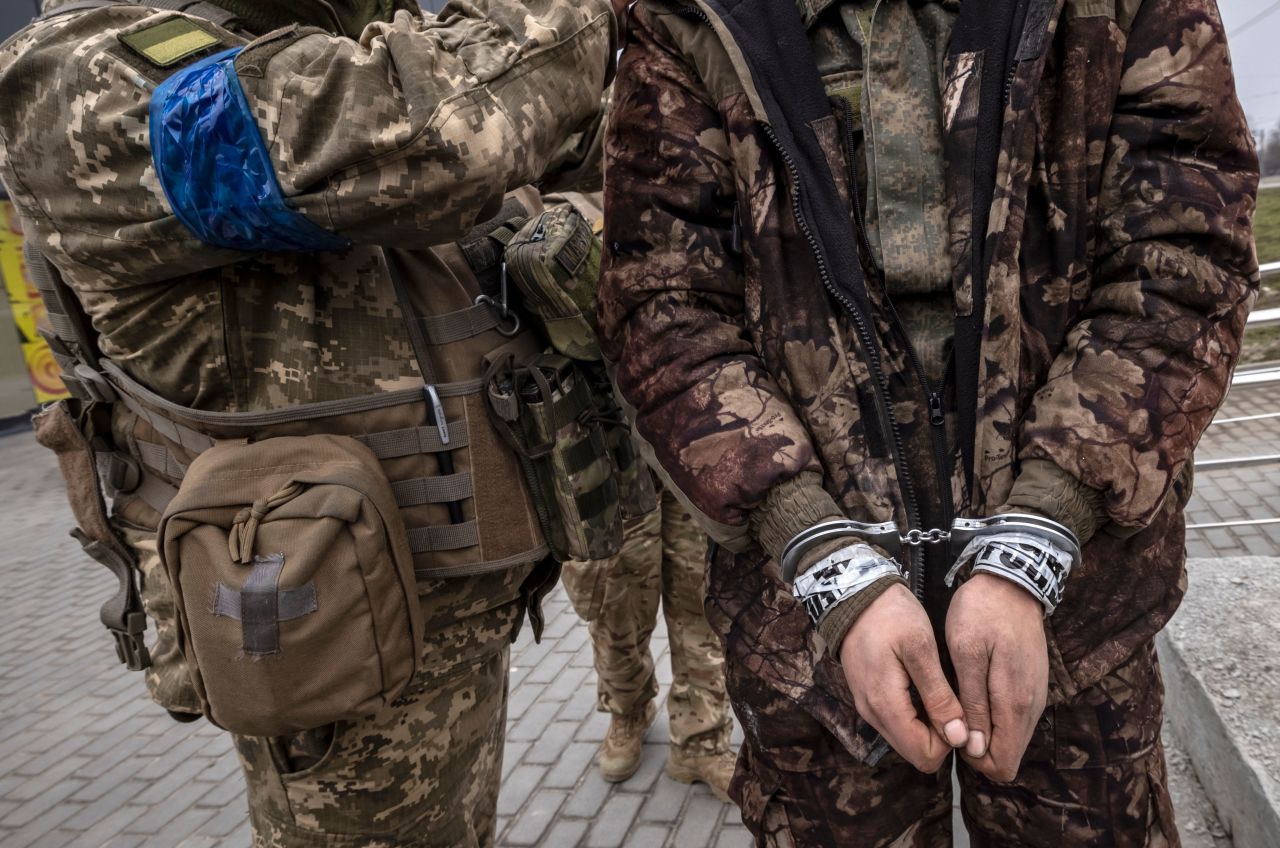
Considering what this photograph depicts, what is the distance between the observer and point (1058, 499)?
1.25 metres

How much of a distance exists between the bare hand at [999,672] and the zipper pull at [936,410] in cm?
29

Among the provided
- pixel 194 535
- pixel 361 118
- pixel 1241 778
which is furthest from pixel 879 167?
pixel 1241 778

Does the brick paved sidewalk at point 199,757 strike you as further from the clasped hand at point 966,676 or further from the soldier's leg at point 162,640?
the clasped hand at point 966,676

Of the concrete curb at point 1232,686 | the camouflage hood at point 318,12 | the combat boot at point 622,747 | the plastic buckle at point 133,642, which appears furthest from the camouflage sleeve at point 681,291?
the combat boot at point 622,747

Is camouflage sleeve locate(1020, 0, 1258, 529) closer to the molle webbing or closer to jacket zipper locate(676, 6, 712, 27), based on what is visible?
jacket zipper locate(676, 6, 712, 27)

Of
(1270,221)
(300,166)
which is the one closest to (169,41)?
(300,166)

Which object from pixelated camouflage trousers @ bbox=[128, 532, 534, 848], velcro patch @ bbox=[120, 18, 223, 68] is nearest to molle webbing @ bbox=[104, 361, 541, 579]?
pixelated camouflage trousers @ bbox=[128, 532, 534, 848]

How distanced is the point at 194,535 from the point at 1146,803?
1594 mm

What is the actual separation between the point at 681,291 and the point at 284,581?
2.60ft

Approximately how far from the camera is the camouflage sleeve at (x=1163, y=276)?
124 centimetres

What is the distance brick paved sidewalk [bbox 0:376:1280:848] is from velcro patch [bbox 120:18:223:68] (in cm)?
244

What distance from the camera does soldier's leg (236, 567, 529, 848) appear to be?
1717mm

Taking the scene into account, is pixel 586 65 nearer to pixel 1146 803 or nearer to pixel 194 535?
pixel 194 535

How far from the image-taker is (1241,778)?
2275 millimetres
